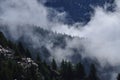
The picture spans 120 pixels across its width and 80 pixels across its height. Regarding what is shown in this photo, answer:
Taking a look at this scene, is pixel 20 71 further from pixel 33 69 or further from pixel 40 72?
pixel 40 72

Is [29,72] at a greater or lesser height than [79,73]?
lesser

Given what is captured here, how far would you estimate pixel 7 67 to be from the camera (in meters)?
175

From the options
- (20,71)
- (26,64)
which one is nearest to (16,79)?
(20,71)

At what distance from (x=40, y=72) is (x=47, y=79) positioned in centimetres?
661

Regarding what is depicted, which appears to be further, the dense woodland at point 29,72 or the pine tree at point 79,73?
the pine tree at point 79,73

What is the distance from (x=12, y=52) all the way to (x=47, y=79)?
1953cm

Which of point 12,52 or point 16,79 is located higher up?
point 12,52

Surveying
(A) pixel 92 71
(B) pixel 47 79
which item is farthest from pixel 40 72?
(A) pixel 92 71

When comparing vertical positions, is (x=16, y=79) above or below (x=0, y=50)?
below

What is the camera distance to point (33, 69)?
180375 millimetres

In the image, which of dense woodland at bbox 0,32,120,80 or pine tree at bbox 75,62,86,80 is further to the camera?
pine tree at bbox 75,62,86,80

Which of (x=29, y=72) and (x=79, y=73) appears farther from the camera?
(x=79, y=73)

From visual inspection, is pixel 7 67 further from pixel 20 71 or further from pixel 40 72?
pixel 40 72

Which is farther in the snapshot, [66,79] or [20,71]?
[66,79]
